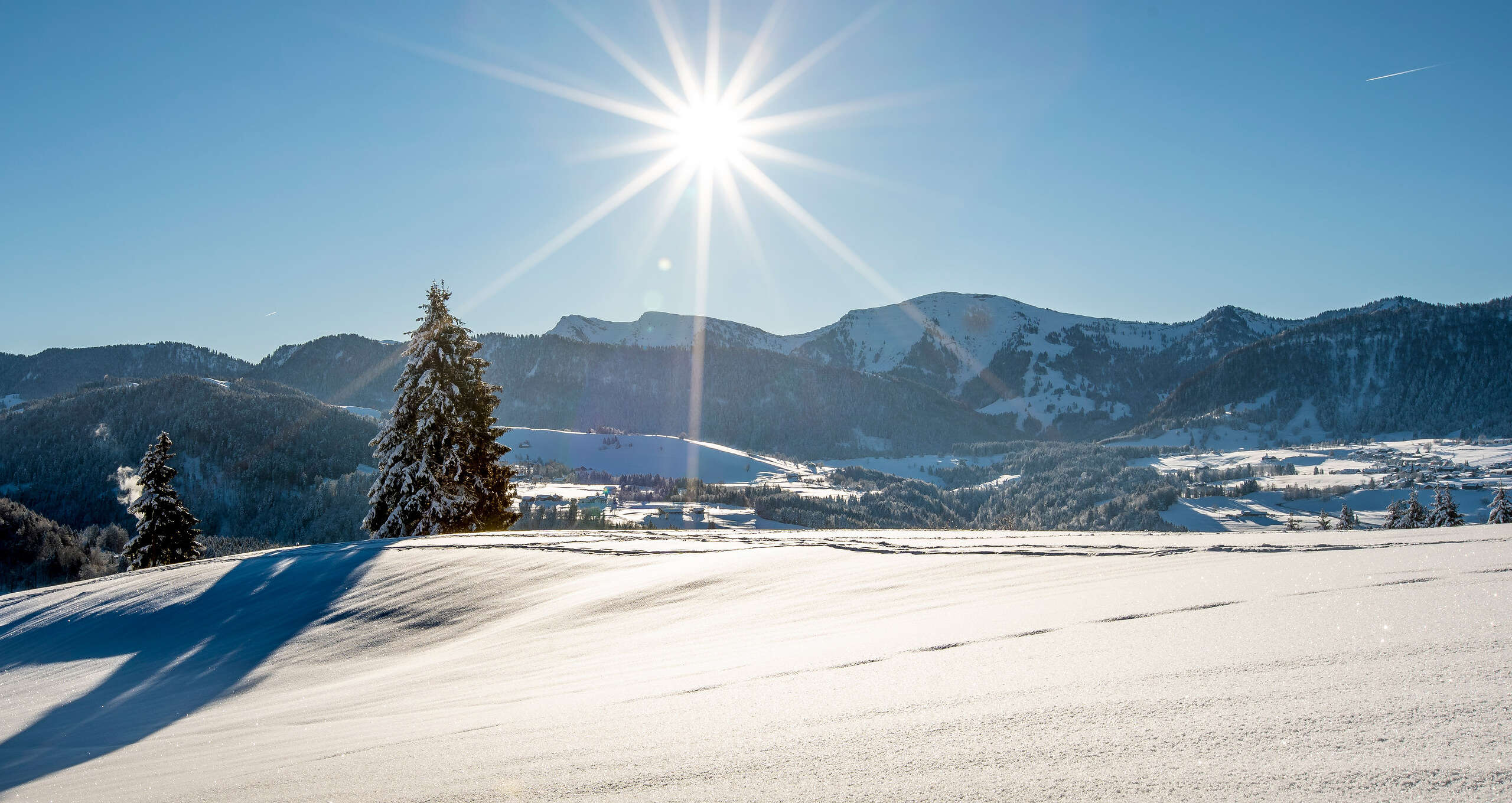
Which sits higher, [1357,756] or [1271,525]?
[1357,756]

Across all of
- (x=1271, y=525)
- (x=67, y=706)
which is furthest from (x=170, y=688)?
(x=1271, y=525)

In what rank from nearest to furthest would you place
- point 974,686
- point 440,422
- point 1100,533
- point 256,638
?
A: point 974,686 < point 256,638 < point 1100,533 < point 440,422

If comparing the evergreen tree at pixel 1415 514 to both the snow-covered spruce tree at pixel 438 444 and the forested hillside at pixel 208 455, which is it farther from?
the forested hillside at pixel 208 455

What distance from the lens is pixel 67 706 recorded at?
6.82m

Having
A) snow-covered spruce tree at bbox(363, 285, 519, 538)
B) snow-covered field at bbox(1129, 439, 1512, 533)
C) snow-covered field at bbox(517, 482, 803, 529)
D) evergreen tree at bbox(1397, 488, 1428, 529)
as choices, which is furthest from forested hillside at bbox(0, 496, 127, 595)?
snow-covered field at bbox(1129, 439, 1512, 533)

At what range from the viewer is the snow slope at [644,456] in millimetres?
170625

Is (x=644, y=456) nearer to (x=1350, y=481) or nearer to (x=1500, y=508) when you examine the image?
(x=1350, y=481)

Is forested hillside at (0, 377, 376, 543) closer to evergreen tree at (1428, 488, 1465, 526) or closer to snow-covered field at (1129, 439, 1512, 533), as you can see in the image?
evergreen tree at (1428, 488, 1465, 526)

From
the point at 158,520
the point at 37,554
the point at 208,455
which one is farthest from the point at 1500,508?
the point at 208,455

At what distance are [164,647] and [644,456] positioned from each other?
173 metres

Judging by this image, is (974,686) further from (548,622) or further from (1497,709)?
(548,622)

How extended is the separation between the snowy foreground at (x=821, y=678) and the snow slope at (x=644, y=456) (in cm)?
15351

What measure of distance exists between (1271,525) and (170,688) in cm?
10406

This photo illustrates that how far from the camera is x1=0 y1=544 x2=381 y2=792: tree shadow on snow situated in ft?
19.0
